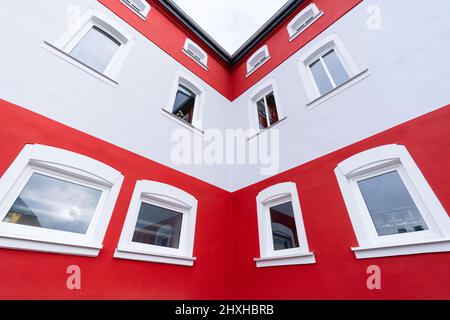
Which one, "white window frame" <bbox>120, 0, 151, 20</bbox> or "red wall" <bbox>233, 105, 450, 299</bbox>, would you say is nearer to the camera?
"red wall" <bbox>233, 105, 450, 299</bbox>

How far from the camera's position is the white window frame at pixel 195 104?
5.07 m

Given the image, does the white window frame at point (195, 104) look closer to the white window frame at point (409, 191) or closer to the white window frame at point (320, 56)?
the white window frame at point (320, 56)

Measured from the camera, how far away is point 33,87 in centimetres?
322

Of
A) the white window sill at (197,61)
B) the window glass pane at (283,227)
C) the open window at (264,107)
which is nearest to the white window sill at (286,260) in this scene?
the window glass pane at (283,227)

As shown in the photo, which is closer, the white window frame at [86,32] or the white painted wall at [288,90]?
the white painted wall at [288,90]

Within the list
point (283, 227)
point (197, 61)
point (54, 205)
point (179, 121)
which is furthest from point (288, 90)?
point (54, 205)

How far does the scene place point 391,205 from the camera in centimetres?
304

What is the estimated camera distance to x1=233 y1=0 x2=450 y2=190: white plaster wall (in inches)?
129

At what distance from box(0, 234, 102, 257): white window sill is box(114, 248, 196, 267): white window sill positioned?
1.15ft

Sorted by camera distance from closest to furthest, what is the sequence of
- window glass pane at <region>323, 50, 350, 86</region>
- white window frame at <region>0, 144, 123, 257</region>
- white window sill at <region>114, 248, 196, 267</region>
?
white window frame at <region>0, 144, 123, 257</region>
white window sill at <region>114, 248, 196, 267</region>
window glass pane at <region>323, 50, 350, 86</region>

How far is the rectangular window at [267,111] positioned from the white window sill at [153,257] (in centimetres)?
390

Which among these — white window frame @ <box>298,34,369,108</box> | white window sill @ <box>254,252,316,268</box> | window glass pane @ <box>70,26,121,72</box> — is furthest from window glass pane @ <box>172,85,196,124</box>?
white window sill @ <box>254,252,316,268</box>

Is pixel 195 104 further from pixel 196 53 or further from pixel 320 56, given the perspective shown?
pixel 320 56

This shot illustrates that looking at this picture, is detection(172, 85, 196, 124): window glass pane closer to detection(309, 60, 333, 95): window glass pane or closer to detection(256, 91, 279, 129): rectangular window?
detection(256, 91, 279, 129): rectangular window
